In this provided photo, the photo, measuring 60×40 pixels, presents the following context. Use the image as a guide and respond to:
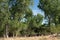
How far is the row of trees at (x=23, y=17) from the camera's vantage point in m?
44.4

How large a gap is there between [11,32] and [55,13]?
45.6 feet

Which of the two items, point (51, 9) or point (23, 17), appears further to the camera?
point (51, 9)

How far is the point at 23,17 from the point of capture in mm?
48688

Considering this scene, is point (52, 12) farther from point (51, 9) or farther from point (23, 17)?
point (23, 17)

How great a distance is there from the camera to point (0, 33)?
47.8 m

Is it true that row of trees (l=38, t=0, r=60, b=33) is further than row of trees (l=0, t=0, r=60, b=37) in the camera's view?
Yes

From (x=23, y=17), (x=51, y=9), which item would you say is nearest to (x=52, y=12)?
(x=51, y=9)

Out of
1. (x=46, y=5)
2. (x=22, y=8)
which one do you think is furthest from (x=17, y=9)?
(x=46, y=5)

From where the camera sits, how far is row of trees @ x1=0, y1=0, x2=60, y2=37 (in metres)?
44.4

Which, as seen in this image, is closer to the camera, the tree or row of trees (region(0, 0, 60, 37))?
row of trees (region(0, 0, 60, 37))

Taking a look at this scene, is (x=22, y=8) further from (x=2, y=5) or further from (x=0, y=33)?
(x=0, y=33)

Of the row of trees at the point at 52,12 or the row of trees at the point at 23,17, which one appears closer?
the row of trees at the point at 23,17

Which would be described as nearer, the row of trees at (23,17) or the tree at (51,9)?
the row of trees at (23,17)

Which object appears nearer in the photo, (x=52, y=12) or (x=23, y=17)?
(x=23, y=17)
